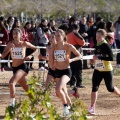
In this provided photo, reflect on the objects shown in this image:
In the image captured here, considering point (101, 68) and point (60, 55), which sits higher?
point (60, 55)

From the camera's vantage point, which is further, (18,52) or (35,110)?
(18,52)

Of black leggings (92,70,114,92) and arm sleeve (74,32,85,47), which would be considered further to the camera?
arm sleeve (74,32,85,47)

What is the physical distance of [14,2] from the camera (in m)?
40.5

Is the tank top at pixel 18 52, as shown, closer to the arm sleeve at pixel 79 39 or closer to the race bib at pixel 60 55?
the race bib at pixel 60 55

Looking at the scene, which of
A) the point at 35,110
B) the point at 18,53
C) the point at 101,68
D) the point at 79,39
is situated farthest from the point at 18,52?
the point at 35,110

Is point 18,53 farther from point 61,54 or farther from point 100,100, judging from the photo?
point 100,100

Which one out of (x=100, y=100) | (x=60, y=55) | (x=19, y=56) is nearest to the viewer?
(x=60, y=55)

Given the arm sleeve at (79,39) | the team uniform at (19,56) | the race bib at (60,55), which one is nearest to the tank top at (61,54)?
the race bib at (60,55)

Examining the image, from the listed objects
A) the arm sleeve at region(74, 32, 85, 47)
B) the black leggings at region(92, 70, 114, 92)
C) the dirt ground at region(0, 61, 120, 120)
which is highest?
the arm sleeve at region(74, 32, 85, 47)

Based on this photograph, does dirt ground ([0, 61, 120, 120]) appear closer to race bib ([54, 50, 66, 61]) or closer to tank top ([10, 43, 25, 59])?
tank top ([10, 43, 25, 59])

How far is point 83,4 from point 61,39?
108 ft

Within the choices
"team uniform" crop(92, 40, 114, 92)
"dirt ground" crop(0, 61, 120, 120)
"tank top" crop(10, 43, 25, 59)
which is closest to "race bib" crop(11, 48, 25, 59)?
"tank top" crop(10, 43, 25, 59)

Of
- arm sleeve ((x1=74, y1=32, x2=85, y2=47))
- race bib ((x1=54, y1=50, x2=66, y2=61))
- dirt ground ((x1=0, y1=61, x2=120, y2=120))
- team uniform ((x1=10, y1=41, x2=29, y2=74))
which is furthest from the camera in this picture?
arm sleeve ((x1=74, y1=32, x2=85, y2=47))

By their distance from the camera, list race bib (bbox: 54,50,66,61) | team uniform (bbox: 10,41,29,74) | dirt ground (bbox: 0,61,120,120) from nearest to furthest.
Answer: race bib (bbox: 54,50,66,61), dirt ground (bbox: 0,61,120,120), team uniform (bbox: 10,41,29,74)
